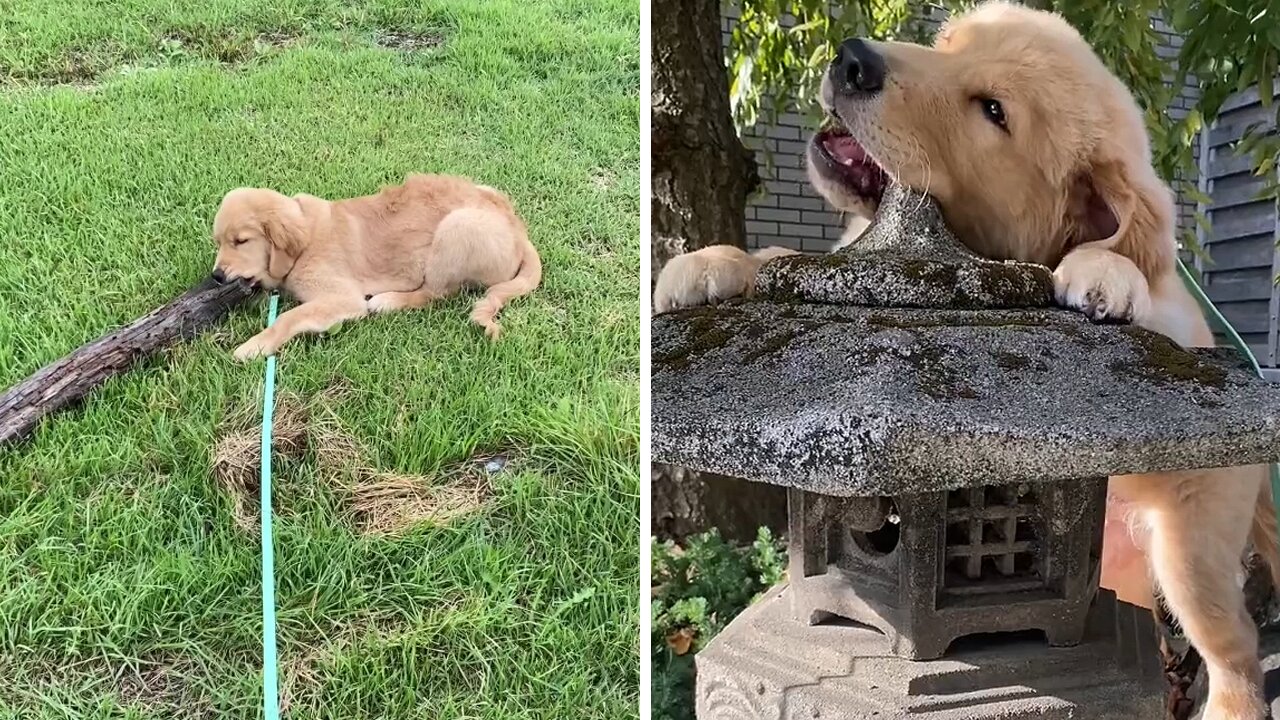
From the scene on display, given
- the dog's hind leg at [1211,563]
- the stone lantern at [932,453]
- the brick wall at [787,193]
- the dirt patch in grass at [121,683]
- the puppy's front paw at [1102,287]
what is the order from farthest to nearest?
the brick wall at [787,193]
the dirt patch in grass at [121,683]
the dog's hind leg at [1211,563]
the puppy's front paw at [1102,287]
the stone lantern at [932,453]

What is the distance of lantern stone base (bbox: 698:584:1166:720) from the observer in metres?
0.65

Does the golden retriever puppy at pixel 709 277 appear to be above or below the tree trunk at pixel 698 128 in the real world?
below

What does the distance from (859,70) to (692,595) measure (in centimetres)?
63

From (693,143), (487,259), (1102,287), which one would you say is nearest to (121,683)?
(487,259)

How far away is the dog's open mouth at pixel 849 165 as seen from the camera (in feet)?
2.26

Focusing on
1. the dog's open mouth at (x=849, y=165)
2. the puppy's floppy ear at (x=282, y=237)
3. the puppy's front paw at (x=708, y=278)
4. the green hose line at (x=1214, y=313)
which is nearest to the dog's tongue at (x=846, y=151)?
the dog's open mouth at (x=849, y=165)

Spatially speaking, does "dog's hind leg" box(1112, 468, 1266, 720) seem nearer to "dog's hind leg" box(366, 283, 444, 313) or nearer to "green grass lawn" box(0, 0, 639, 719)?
"green grass lawn" box(0, 0, 639, 719)

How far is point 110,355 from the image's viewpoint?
33.2 inches

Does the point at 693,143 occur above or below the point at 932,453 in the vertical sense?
above

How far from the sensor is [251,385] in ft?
2.84

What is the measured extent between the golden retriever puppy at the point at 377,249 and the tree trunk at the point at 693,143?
161 mm

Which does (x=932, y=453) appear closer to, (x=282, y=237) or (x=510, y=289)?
(x=510, y=289)

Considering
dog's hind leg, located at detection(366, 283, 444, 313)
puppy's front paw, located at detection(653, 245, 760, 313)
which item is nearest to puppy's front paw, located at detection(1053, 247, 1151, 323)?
puppy's front paw, located at detection(653, 245, 760, 313)

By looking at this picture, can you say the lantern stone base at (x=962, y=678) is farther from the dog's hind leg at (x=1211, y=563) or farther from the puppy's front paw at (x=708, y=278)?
the puppy's front paw at (x=708, y=278)
